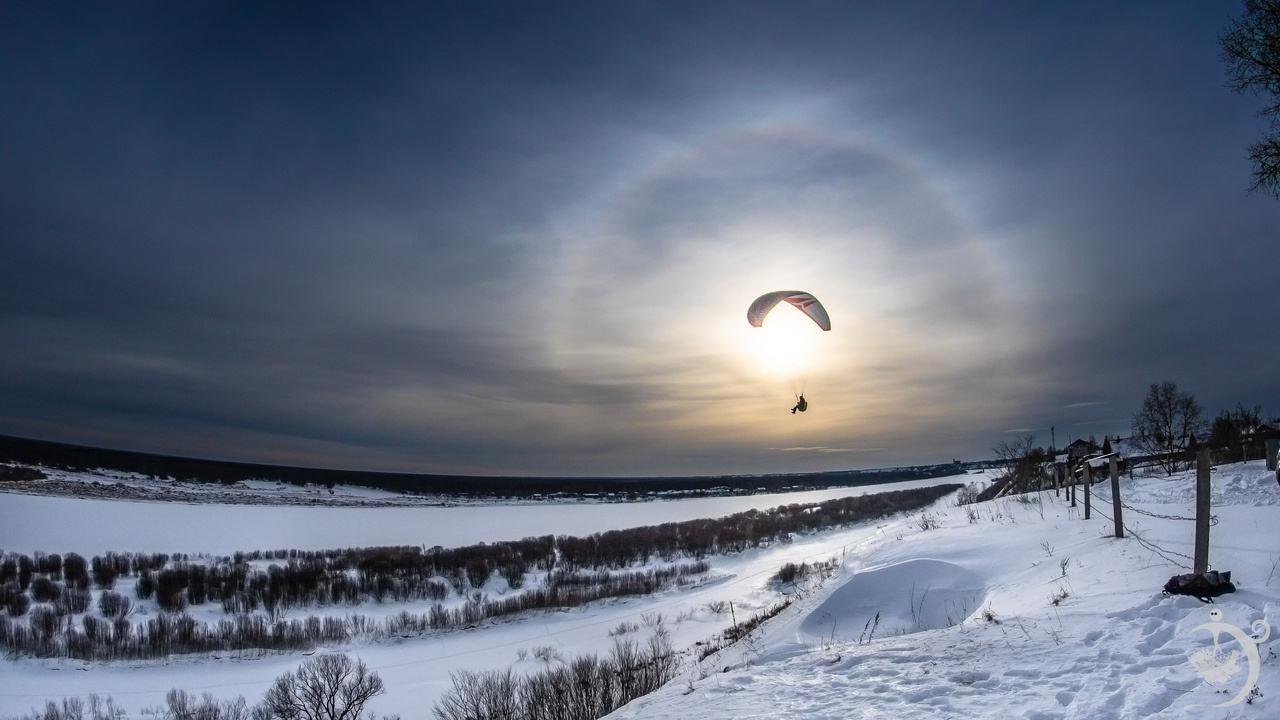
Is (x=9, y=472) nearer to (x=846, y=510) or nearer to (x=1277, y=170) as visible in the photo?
(x=846, y=510)

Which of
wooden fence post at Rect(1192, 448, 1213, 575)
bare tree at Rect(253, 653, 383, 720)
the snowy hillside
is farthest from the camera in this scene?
bare tree at Rect(253, 653, 383, 720)

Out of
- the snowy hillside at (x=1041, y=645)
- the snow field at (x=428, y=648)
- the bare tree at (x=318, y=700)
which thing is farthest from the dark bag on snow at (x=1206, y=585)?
the bare tree at (x=318, y=700)

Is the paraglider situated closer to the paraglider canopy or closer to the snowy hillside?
the paraglider canopy

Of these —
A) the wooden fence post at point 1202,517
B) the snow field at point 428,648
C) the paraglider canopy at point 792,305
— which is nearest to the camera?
the wooden fence post at point 1202,517

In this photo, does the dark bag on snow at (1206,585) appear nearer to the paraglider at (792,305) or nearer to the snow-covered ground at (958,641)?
the snow-covered ground at (958,641)
